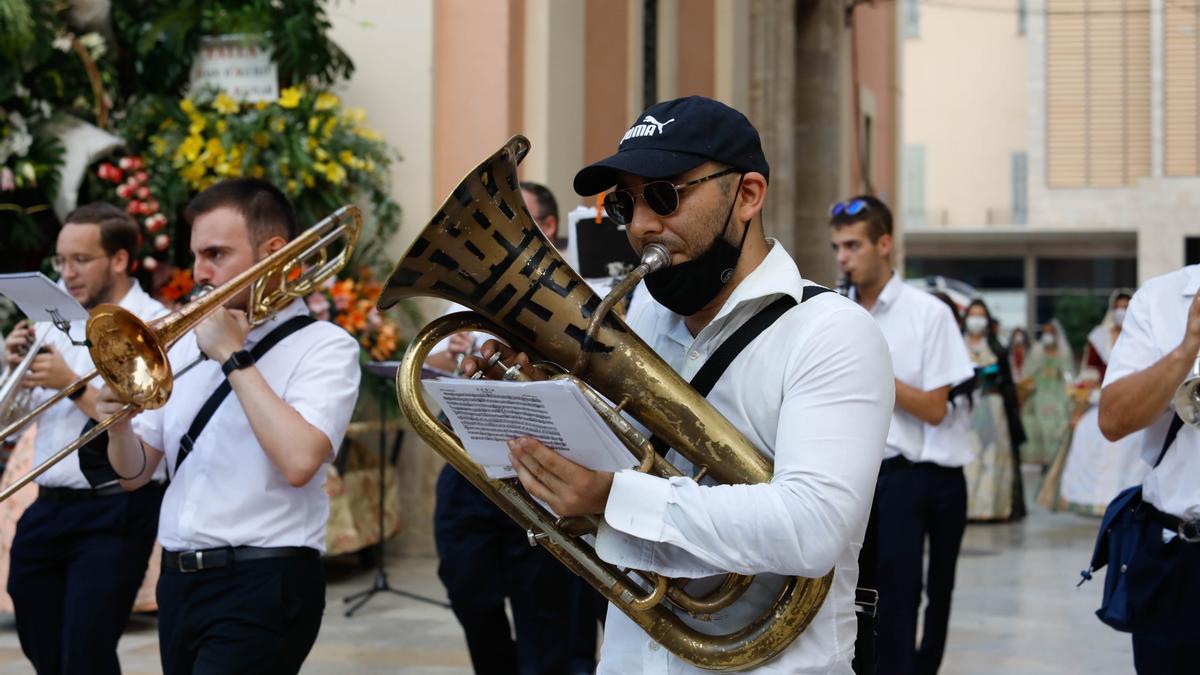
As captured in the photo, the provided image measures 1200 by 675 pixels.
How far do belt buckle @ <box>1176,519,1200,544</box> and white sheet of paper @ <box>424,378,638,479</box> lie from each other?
188cm

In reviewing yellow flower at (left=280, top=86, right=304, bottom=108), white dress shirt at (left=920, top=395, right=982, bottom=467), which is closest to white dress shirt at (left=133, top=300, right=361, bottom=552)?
white dress shirt at (left=920, top=395, right=982, bottom=467)

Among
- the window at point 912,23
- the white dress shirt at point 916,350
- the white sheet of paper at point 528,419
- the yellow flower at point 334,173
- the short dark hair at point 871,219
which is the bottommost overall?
the white dress shirt at point 916,350

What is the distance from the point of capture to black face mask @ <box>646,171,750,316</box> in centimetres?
283

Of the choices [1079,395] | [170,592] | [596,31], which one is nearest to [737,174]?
[170,592]

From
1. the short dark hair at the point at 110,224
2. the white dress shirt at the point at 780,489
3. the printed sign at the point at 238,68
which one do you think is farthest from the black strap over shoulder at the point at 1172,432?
the printed sign at the point at 238,68

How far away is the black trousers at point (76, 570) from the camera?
471 centimetres

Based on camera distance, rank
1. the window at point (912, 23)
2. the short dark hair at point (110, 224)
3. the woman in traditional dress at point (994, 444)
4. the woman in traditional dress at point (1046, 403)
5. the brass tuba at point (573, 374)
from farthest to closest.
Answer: the window at point (912, 23) < the woman in traditional dress at point (1046, 403) < the woman in traditional dress at point (994, 444) < the short dark hair at point (110, 224) < the brass tuba at point (573, 374)

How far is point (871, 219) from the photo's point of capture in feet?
20.3

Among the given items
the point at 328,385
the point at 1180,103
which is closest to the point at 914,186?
the point at 1180,103

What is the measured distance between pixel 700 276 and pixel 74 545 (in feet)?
9.30

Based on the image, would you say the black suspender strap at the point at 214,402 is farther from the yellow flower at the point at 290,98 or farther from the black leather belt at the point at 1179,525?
the yellow flower at the point at 290,98

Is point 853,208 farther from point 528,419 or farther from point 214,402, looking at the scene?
point 528,419

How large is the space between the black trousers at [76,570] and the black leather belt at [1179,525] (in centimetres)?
292

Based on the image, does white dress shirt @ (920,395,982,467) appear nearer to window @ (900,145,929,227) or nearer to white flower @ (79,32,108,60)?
white flower @ (79,32,108,60)
